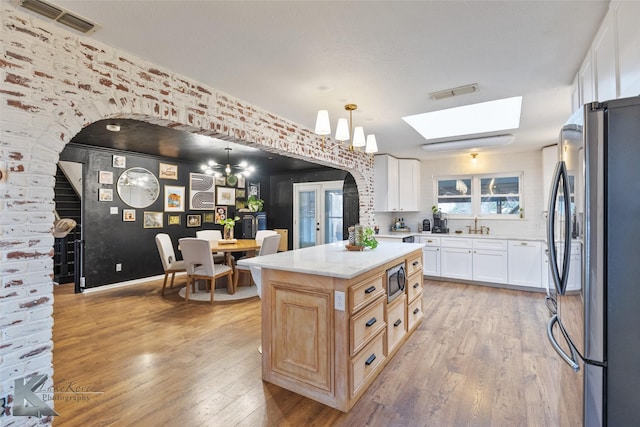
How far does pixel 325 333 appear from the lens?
2039 millimetres

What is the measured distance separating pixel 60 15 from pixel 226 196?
18.3ft

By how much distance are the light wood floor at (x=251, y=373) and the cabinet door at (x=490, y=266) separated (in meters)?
1.11

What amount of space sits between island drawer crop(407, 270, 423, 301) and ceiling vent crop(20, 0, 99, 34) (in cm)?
316

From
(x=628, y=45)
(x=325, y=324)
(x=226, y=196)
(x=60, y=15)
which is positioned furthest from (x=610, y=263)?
(x=226, y=196)

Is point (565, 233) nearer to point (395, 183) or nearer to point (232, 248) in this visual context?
point (232, 248)

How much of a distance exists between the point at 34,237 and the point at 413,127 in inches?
147

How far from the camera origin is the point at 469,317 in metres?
3.72

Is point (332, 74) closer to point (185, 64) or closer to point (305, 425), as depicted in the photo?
point (185, 64)

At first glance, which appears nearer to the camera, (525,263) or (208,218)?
(525,263)

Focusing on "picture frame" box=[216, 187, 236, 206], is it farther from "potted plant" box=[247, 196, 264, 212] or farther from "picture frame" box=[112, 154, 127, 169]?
"picture frame" box=[112, 154, 127, 169]

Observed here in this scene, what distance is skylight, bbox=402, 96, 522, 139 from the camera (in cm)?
354

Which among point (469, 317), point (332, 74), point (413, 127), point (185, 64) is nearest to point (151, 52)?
point (185, 64)

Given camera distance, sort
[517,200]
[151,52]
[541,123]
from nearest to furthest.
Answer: [151,52], [541,123], [517,200]

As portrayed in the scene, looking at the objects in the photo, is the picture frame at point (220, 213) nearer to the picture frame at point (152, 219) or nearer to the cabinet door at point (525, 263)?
the picture frame at point (152, 219)
